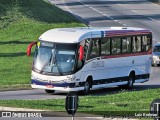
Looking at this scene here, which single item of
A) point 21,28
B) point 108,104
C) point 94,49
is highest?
point 94,49

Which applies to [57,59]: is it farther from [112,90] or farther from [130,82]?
[130,82]

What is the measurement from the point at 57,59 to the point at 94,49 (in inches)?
89.3

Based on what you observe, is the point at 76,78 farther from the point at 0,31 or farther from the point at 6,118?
the point at 0,31

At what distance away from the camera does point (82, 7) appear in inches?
3615

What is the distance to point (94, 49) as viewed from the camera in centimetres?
3284

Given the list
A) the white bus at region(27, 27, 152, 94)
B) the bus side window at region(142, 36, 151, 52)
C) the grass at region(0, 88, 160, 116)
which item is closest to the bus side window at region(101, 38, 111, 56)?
the white bus at region(27, 27, 152, 94)

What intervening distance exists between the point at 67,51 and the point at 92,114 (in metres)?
9.81

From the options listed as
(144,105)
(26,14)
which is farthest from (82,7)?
(144,105)

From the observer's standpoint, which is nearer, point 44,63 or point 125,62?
point 44,63

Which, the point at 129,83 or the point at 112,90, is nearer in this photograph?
the point at 112,90

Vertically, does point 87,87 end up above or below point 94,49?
below

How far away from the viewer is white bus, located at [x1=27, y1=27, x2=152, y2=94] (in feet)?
103

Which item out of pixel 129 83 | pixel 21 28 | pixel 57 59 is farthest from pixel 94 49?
pixel 21 28

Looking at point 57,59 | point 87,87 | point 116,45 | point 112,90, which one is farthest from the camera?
point 112,90
